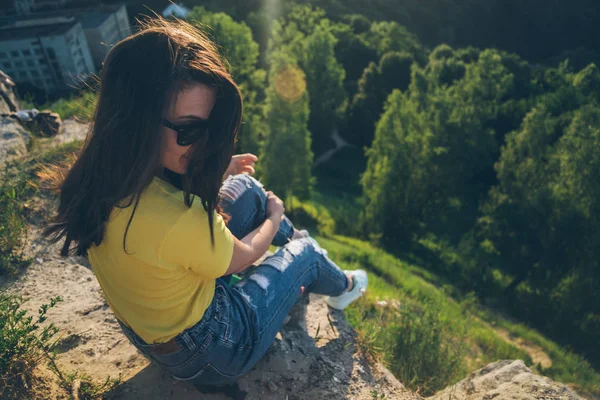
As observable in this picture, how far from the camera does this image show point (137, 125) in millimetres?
2283

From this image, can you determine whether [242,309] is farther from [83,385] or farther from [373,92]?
[373,92]

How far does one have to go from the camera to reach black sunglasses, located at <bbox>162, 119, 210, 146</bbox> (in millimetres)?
2383

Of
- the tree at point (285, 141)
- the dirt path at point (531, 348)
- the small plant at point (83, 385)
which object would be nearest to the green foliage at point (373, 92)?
the tree at point (285, 141)

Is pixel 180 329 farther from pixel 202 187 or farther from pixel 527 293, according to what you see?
pixel 527 293

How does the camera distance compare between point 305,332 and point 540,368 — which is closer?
point 305,332

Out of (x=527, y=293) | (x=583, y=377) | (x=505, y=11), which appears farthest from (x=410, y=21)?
(x=583, y=377)

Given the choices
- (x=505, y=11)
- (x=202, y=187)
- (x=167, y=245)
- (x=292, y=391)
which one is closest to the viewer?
(x=167, y=245)

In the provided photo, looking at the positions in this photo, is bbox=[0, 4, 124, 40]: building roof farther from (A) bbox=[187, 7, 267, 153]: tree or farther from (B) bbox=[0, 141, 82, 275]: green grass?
(B) bbox=[0, 141, 82, 275]: green grass

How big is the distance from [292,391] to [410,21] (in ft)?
156

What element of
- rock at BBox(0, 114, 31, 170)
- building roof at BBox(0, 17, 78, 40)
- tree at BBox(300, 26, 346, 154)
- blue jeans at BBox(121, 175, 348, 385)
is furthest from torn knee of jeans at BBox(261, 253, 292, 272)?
building roof at BBox(0, 17, 78, 40)

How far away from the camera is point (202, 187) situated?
2.55m

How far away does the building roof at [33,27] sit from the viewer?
22938 mm

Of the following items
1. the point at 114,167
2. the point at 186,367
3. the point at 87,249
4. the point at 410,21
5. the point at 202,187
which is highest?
the point at 114,167

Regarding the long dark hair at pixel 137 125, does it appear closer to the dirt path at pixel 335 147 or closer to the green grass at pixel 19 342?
the green grass at pixel 19 342
